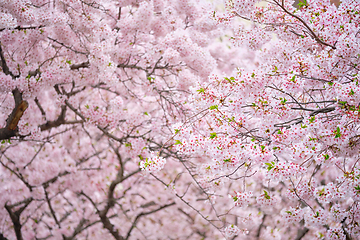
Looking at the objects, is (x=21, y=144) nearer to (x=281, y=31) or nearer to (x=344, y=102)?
(x=281, y=31)

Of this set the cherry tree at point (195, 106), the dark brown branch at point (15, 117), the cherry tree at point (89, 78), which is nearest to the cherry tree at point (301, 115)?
the cherry tree at point (195, 106)

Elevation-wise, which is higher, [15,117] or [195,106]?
[15,117]

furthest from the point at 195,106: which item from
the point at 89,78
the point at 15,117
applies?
the point at 15,117

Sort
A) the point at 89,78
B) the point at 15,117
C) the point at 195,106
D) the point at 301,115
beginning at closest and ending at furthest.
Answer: the point at 301,115
the point at 195,106
the point at 15,117
the point at 89,78

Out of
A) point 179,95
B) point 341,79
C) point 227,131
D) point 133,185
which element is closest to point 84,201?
point 133,185

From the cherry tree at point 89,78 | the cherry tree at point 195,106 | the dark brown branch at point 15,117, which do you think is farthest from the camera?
the cherry tree at point 89,78

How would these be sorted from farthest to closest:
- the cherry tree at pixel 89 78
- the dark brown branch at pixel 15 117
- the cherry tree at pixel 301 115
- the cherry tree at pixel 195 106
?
1. the cherry tree at pixel 89 78
2. the dark brown branch at pixel 15 117
3. the cherry tree at pixel 195 106
4. the cherry tree at pixel 301 115

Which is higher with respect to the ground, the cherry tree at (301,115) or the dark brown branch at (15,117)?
the dark brown branch at (15,117)

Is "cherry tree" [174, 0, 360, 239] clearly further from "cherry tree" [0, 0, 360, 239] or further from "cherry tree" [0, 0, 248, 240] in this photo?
"cherry tree" [0, 0, 248, 240]

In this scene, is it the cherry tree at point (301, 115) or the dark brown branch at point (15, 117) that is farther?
the dark brown branch at point (15, 117)

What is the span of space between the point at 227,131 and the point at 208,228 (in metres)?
6.88

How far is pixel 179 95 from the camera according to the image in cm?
557

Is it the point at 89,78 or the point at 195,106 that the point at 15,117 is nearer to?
the point at 89,78

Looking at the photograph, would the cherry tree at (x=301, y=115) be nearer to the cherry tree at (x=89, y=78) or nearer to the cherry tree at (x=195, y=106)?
the cherry tree at (x=195, y=106)
